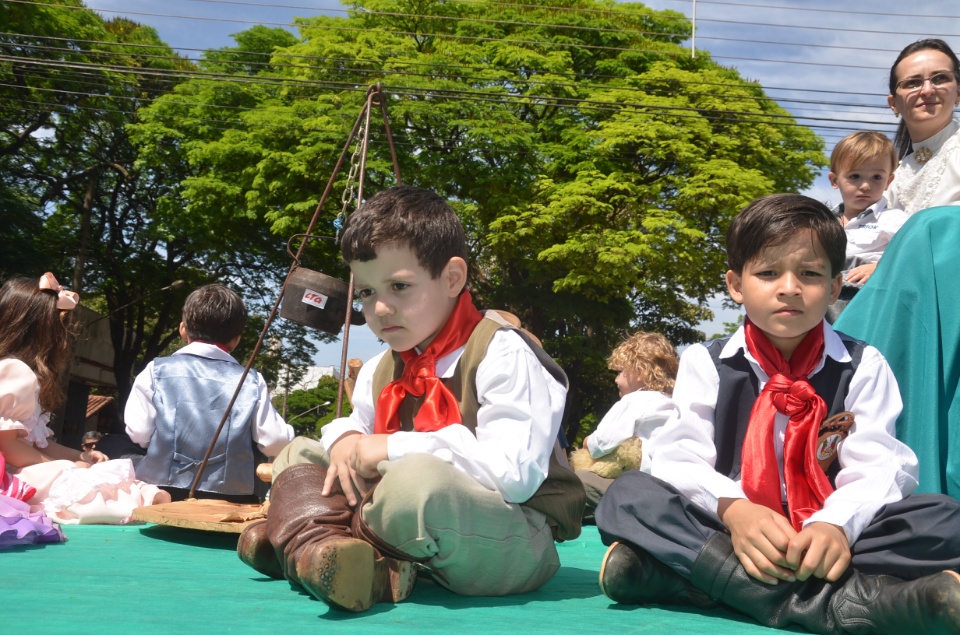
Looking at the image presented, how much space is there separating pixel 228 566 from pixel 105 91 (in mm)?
19543

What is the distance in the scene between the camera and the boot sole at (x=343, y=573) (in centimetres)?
194

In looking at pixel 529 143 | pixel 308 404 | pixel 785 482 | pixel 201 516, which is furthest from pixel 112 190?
pixel 785 482

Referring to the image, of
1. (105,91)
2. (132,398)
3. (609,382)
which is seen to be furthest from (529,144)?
(132,398)

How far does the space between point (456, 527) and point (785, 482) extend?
0.77 m

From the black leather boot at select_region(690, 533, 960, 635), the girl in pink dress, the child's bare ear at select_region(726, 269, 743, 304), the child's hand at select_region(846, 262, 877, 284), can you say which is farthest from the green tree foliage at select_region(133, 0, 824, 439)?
the black leather boot at select_region(690, 533, 960, 635)

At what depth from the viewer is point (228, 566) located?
9.26 ft

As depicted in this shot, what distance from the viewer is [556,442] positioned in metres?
2.45

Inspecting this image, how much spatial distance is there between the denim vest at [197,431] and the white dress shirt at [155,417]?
1.3 inches

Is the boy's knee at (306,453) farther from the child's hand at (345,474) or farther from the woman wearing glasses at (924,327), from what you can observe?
the woman wearing glasses at (924,327)

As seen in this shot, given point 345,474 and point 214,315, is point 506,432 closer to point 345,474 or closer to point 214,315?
point 345,474

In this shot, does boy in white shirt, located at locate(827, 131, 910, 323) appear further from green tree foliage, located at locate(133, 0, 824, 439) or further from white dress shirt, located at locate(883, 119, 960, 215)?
green tree foliage, located at locate(133, 0, 824, 439)

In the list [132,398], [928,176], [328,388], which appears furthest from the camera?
[328,388]

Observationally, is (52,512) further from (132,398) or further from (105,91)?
(105,91)

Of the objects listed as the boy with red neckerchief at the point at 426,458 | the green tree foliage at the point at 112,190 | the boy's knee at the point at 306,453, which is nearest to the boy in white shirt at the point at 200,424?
the boy's knee at the point at 306,453
